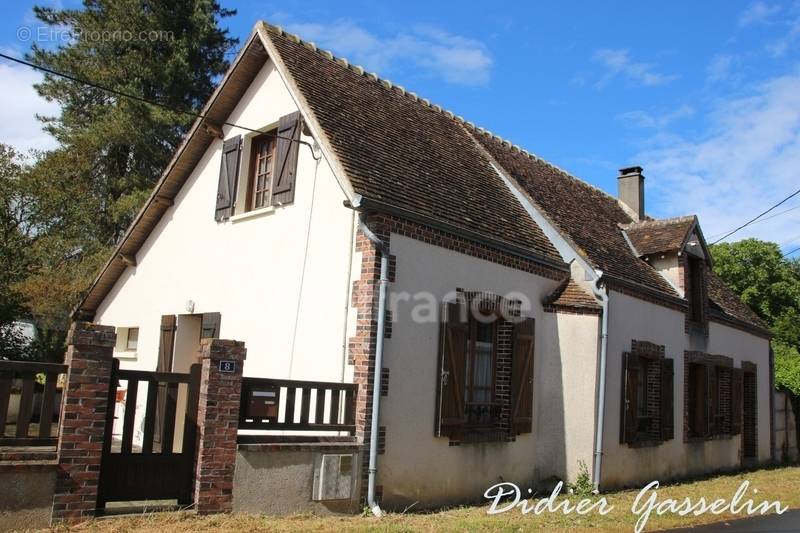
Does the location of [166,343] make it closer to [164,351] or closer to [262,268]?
[164,351]

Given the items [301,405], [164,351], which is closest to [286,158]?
[301,405]

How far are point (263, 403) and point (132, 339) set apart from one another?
24.8ft

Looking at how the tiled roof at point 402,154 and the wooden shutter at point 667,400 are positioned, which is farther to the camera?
the wooden shutter at point 667,400

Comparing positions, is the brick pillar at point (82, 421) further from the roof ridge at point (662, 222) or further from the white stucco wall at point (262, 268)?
the roof ridge at point (662, 222)

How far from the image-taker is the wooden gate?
22.5 ft

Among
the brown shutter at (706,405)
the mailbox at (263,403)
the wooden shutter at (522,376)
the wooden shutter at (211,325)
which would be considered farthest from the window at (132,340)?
the brown shutter at (706,405)

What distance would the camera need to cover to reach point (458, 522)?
8.13 metres

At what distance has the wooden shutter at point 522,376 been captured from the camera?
10.5 meters

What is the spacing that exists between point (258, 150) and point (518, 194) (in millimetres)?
4923

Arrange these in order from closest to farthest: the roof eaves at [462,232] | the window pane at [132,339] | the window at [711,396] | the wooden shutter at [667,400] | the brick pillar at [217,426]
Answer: the brick pillar at [217,426], the roof eaves at [462,232], the wooden shutter at [667,400], the window pane at [132,339], the window at [711,396]

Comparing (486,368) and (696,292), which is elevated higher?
(696,292)

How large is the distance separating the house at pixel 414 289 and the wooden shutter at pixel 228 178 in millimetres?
38

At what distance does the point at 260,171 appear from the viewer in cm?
1150
